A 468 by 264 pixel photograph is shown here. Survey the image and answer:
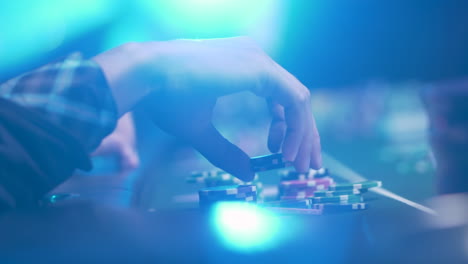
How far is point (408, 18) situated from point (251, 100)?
2.04 ft

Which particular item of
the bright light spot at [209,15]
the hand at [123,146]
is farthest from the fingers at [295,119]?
the hand at [123,146]

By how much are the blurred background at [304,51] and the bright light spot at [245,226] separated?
7.3 inches

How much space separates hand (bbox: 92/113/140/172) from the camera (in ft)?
4.12

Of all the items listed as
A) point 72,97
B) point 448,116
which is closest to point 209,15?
point 72,97

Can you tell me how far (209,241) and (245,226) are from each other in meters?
0.12

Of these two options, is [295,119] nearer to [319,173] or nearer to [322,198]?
[322,198]

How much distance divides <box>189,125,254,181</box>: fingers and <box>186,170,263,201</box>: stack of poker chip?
114 millimetres

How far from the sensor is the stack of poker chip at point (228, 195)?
42.3 inches

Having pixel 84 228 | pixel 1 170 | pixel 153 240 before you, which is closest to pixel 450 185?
pixel 153 240

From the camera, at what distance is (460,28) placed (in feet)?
5.07

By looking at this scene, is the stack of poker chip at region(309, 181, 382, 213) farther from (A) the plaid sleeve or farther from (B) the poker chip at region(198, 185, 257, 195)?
(A) the plaid sleeve

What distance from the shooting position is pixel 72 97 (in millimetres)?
889

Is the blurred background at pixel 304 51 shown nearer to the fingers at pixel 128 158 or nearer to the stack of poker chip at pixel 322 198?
the fingers at pixel 128 158

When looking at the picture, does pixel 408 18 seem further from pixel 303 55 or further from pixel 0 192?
pixel 0 192
